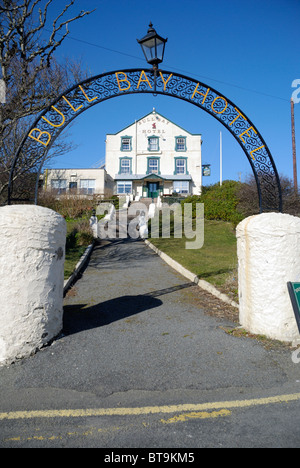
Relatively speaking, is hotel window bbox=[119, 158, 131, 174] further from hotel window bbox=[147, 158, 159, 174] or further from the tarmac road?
the tarmac road

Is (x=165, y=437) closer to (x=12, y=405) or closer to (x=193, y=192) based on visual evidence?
(x=12, y=405)

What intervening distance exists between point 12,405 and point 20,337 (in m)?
1.07

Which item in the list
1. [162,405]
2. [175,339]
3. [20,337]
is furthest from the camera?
[175,339]

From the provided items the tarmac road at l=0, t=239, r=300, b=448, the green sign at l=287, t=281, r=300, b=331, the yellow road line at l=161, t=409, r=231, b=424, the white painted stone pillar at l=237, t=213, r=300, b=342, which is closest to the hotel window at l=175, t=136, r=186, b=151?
the tarmac road at l=0, t=239, r=300, b=448

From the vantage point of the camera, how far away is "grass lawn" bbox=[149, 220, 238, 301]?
8500 millimetres

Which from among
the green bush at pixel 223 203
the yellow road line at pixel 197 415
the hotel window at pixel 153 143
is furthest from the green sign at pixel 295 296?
the hotel window at pixel 153 143

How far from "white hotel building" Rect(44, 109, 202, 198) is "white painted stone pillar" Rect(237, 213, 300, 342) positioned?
38175 millimetres

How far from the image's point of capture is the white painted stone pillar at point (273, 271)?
15.1 feet

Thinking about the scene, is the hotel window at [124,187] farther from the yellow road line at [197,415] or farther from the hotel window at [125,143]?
the yellow road line at [197,415]

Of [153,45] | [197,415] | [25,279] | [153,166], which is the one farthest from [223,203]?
[197,415]

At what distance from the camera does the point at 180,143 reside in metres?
43.8

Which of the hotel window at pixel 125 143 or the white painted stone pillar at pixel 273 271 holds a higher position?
the hotel window at pixel 125 143

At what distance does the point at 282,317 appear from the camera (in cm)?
462

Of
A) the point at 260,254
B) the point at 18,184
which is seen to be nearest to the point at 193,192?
the point at 18,184
